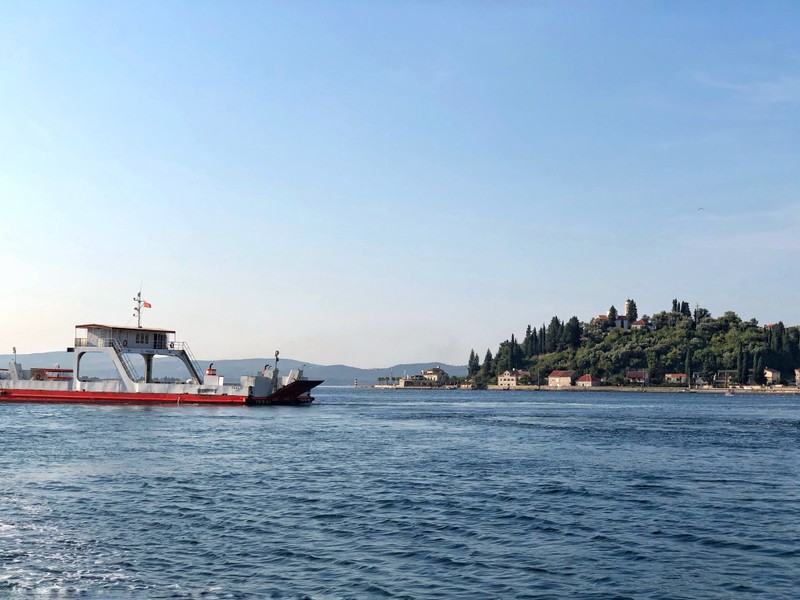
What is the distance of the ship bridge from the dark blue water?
40885 millimetres

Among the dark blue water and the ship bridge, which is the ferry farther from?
the dark blue water

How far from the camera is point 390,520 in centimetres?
2559

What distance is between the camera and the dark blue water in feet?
61.1

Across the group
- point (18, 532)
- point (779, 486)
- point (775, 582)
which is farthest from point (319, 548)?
point (779, 486)

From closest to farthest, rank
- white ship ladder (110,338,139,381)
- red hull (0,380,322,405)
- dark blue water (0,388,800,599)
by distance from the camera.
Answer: dark blue water (0,388,800,599) → red hull (0,380,322,405) → white ship ladder (110,338,139,381)

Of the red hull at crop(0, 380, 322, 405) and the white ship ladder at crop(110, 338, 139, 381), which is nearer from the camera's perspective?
the red hull at crop(0, 380, 322, 405)

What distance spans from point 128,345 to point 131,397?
7100 millimetres

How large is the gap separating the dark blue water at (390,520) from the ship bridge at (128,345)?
4089cm

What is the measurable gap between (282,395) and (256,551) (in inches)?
2957

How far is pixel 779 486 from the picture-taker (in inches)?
1337

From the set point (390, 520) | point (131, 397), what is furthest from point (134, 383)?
point (390, 520)

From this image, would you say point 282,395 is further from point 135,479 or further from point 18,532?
point 18,532

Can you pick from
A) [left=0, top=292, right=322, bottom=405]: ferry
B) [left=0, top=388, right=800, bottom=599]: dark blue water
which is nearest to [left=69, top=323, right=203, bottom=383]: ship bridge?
[left=0, top=292, right=322, bottom=405]: ferry

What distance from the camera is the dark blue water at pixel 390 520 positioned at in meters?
18.6
